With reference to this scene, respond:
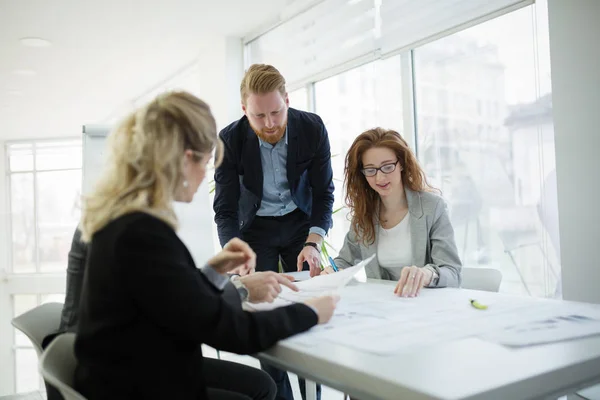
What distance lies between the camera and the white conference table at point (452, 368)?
82cm

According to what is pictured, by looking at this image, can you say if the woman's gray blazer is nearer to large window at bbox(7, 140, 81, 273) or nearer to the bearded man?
the bearded man

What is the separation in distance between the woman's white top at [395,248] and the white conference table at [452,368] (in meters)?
1.06

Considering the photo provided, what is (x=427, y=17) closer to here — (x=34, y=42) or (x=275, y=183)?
(x=275, y=183)

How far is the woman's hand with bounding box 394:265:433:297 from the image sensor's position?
1.65 m

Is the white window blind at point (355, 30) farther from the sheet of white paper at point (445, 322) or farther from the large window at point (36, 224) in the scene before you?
the large window at point (36, 224)

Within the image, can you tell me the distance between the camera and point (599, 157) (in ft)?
7.83

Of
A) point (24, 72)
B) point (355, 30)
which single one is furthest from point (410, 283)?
point (24, 72)

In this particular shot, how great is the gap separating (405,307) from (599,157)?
57.9 inches

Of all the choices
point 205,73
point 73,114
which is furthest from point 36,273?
point 205,73

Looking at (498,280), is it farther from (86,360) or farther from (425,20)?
(425,20)

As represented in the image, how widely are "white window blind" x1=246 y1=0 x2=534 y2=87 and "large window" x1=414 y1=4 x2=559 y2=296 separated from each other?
0.57ft

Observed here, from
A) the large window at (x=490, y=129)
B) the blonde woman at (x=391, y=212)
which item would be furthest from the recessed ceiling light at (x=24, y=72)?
the blonde woman at (x=391, y=212)

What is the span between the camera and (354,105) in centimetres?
446

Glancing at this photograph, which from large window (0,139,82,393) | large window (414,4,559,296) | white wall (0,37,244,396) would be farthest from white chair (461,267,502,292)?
large window (0,139,82,393)
